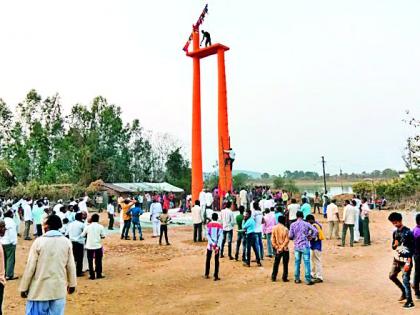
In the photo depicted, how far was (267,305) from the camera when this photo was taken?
8.17 metres

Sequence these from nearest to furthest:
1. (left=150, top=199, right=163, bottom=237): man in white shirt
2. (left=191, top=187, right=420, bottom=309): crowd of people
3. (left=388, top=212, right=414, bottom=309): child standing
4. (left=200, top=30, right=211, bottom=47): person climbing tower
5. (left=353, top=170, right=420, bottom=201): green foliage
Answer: (left=388, top=212, right=414, bottom=309): child standing, (left=191, top=187, right=420, bottom=309): crowd of people, (left=150, top=199, right=163, bottom=237): man in white shirt, (left=200, top=30, right=211, bottom=47): person climbing tower, (left=353, top=170, right=420, bottom=201): green foliage

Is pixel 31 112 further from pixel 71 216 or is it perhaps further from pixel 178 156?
pixel 71 216

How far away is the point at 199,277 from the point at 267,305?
296cm

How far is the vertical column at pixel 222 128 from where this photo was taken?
26297 mm

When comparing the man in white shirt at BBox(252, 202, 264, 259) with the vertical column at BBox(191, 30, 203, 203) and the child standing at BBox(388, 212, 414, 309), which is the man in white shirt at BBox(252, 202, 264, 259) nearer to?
the child standing at BBox(388, 212, 414, 309)

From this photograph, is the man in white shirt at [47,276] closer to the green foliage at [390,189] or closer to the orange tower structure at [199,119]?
the orange tower structure at [199,119]

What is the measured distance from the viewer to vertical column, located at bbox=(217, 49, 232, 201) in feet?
86.3

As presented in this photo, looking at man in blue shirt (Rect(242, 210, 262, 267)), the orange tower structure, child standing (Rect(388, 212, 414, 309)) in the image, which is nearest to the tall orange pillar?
the orange tower structure

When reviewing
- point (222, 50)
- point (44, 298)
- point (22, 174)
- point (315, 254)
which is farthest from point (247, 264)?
point (22, 174)

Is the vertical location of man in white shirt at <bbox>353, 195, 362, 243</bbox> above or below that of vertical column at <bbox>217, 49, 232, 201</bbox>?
below

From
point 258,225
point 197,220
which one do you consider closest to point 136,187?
point 197,220

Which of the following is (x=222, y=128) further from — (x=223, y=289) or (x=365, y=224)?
(x=223, y=289)

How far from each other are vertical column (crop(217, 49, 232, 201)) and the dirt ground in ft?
40.5

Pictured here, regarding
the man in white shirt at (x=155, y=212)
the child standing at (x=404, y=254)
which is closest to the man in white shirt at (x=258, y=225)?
the child standing at (x=404, y=254)
